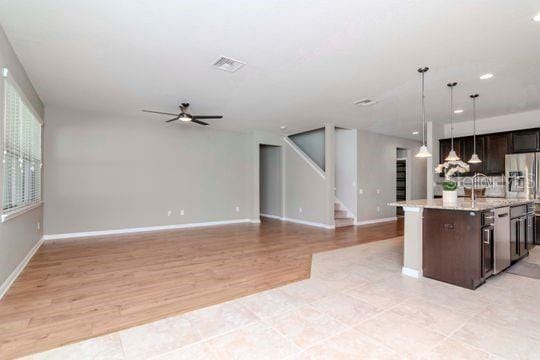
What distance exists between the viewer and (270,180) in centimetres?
903

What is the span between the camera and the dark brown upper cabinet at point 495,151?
5831 millimetres

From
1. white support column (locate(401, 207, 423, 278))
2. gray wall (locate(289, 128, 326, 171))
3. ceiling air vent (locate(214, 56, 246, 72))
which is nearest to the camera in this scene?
ceiling air vent (locate(214, 56, 246, 72))

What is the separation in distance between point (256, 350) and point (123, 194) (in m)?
5.52

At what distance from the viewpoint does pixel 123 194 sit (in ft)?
20.4

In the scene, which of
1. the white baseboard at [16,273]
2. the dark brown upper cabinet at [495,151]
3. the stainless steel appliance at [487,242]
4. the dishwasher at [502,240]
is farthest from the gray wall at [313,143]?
the white baseboard at [16,273]

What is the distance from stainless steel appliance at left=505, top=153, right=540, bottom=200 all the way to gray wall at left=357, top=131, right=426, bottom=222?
9.63 feet

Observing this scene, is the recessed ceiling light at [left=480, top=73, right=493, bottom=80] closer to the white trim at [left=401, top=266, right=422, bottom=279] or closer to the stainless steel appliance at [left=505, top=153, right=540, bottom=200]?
the stainless steel appliance at [left=505, top=153, right=540, bottom=200]

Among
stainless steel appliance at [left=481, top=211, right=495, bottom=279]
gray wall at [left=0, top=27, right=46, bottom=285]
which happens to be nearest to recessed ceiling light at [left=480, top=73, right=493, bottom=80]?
stainless steel appliance at [left=481, top=211, right=495, bottom=279]

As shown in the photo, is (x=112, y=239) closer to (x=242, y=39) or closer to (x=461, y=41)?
(x=242, y=39)

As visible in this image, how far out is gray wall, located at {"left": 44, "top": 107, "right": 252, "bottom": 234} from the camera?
18.3ft

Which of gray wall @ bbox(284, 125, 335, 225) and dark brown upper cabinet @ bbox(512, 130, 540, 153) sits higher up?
dark brown upper cabinet @ bbox(512, 130, 540, 153)

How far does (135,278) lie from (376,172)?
22.4ft

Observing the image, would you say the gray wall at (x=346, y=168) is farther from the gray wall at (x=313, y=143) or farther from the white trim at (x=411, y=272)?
the white trim at (x=411, y=272)

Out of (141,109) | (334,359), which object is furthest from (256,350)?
(141,109)
